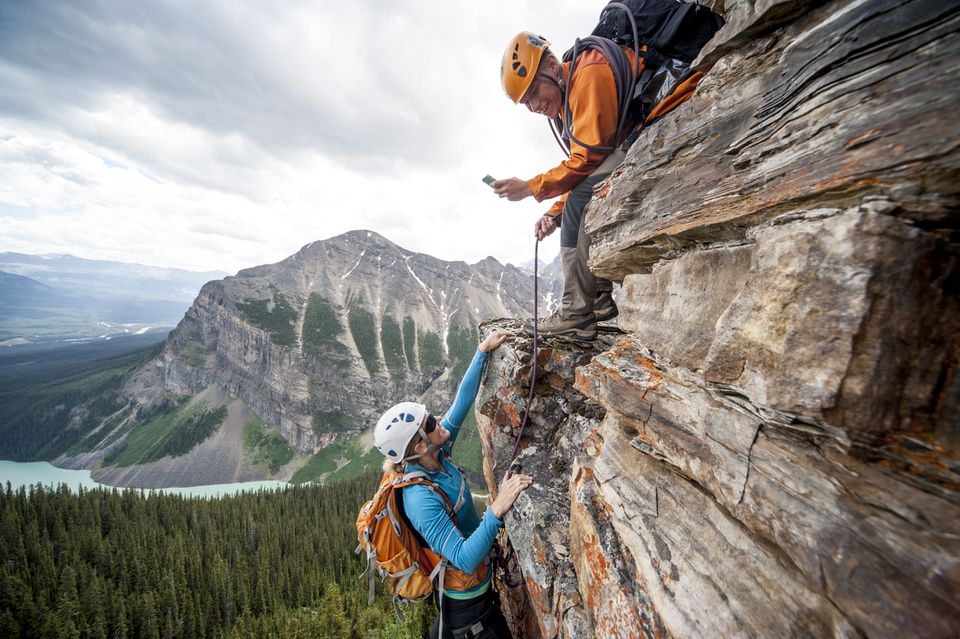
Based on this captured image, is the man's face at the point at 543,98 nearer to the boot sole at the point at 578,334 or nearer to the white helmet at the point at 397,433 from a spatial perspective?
the boot sole at the point at 578,334

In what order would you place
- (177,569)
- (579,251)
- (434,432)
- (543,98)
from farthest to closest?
(177,569), (579,251), (434,432), (543,98)

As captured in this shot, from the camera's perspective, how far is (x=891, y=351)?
240 centimetres

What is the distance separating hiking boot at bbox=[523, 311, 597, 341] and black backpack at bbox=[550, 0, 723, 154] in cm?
335

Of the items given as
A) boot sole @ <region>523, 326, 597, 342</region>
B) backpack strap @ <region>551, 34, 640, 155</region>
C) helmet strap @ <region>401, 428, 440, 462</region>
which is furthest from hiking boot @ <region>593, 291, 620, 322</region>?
helmet strap @ <region>401, 428, 440, 462</region>

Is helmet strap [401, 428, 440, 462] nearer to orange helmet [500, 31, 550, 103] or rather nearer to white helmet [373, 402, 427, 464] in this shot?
white helmet [373, 402, 427, 464]

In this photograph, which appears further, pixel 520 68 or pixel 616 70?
pixel 520 68

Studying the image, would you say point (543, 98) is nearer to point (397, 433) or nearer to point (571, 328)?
point (571, 328)

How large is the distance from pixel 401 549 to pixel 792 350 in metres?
5.52

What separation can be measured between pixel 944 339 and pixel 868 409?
67cm

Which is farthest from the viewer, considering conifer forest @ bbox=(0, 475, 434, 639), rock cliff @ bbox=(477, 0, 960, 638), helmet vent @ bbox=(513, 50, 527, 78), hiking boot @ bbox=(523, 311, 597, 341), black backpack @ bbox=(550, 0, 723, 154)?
conifer forest @ bbox=(0, 475, 434, 639)

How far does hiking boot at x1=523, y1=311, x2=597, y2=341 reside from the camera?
298 inches

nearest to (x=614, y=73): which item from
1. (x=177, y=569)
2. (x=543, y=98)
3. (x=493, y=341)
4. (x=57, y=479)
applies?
(x=543, y=98)

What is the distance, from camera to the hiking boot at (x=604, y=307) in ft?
25.0

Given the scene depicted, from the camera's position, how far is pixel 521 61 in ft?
19.1
